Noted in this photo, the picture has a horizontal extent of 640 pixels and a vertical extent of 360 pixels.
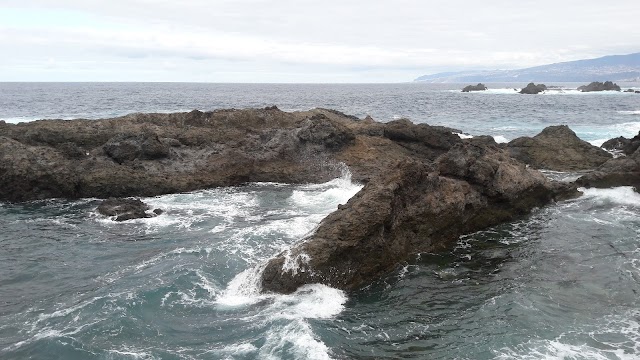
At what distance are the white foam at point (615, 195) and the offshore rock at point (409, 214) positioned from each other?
158 cm

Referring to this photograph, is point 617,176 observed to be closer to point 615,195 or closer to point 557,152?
point 615,195

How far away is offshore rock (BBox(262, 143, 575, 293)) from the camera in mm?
15773

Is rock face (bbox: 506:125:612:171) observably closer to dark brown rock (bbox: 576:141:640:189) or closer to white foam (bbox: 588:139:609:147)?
dark brown rock (bbox: 576:141:640:189)

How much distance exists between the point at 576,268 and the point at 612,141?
1094 inches

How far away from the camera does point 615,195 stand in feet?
84.8

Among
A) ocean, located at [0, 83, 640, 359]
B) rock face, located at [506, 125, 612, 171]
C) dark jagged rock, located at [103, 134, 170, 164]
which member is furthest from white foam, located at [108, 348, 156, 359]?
rock face, located at [506, 125, 612, 171]

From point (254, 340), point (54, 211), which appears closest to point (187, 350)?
point (254, 340)

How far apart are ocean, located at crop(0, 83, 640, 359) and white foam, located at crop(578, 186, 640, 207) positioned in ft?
1.29

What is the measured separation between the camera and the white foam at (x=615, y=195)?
25.1 m

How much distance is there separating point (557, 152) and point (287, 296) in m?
27.0

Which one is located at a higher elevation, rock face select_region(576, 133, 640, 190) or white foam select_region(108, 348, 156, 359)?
rock face select_region(576, 133, 640, 190)

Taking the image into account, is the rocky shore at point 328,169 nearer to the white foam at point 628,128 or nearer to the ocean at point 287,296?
the ocean at point 287,296

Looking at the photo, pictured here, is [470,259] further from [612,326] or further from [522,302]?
[612,326]

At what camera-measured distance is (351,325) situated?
44.7 ft
